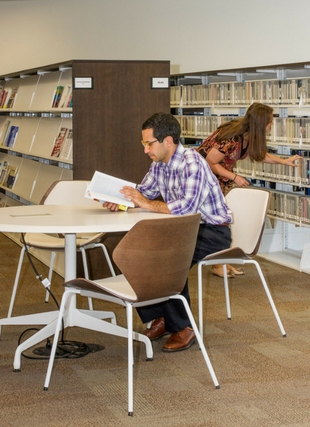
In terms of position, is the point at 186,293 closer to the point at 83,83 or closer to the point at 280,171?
the point at 83,83

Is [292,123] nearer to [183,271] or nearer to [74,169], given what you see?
[74,169]

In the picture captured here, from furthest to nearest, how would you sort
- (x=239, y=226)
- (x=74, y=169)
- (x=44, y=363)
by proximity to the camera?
(x=74, y=169), (x=239, y=226), (x=44, y=363)

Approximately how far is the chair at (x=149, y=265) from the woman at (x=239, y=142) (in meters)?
2.09

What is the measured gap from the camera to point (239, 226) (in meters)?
4.34

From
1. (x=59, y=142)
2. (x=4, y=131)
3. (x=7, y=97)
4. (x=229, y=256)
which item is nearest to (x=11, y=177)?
(x=4, y=131)

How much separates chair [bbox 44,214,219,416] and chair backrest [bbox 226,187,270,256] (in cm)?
87

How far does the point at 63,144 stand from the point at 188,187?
8.61 ft

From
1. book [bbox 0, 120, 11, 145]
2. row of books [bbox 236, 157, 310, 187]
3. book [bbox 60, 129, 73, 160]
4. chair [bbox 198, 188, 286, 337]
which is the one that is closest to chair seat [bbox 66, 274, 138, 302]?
chair [bbox 198, 188, 286, 337]

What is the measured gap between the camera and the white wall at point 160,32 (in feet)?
24.1

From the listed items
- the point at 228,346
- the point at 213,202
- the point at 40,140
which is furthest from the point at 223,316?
the point at 40,140

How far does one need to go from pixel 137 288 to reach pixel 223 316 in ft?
5.41

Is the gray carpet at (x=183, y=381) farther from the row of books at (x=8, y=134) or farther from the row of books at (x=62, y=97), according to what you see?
the row of books at (x=8, y=134)

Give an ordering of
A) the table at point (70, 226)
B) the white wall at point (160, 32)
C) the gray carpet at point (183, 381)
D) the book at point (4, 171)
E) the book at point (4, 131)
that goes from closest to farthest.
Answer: the gray carpet at point (183, 381) → the table at point (70, 226) → the white wall at point (160, 32) → the book at point (4, 171) → the book at point (4, 131)

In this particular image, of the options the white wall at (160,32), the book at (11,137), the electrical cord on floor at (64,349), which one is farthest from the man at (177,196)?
the book at (11,137)
